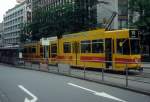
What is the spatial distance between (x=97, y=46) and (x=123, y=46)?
13.0 feet

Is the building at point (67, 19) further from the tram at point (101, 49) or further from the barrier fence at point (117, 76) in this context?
the barrier fence at point (117, 76)

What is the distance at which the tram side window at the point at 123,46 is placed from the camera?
29578 mm

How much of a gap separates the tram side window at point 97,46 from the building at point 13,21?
11417cm

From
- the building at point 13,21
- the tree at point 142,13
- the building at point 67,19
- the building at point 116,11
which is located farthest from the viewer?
the building at point 13,21

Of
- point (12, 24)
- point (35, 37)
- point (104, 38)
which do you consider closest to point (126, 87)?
point (104, 38)

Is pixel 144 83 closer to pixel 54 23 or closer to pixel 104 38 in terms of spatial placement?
pixel 104 38

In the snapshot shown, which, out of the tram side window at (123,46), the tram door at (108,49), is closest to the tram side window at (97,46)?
the tram door at (108,49)

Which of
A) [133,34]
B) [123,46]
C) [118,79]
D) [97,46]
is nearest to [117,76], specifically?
[118,79]

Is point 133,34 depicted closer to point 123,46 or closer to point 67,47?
point 123,46

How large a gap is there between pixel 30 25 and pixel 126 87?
5586 cm

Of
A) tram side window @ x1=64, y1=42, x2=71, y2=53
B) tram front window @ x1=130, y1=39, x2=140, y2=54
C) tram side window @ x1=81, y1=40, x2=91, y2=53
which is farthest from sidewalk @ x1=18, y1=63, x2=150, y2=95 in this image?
tram side window @ x1=64, y1=42, x2=71, y2=53

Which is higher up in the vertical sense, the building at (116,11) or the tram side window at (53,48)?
the building at (116,11)

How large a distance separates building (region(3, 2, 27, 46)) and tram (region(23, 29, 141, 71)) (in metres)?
108

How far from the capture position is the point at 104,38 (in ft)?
105
